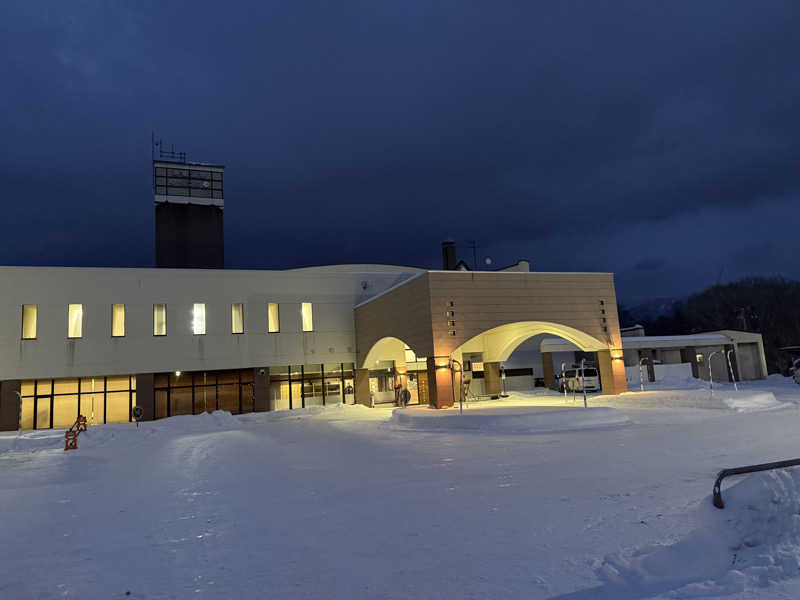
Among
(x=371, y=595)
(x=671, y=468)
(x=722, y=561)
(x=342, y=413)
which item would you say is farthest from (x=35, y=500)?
(x=342, y=413)

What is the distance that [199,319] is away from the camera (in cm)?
3016

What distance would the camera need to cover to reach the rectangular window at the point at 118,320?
28730 mm

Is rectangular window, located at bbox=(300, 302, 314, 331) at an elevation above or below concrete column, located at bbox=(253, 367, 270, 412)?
above

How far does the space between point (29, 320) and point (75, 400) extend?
482 centimetres

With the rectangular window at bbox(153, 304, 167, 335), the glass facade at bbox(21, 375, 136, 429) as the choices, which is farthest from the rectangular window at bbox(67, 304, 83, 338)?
the rectangular window at bbox(153, 304, 167, 335)

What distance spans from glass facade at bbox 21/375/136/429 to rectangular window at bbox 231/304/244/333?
19.8 feet

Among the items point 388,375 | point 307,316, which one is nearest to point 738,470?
point 307,316

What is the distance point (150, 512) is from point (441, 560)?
4819 mm

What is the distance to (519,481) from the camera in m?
8.65

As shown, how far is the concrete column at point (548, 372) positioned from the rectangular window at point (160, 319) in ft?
85.2

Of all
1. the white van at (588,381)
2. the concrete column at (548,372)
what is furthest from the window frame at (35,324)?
the concrete column at (548,372)

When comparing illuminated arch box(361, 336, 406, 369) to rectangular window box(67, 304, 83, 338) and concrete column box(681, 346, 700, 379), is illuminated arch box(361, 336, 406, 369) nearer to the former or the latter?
rectangular window box(67, 304, 83, 338)

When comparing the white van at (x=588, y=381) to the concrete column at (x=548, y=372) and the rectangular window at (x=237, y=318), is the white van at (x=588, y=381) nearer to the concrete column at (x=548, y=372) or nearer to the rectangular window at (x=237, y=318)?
the concrete column at (x=548, y=372)

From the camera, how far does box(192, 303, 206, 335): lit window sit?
98.3 ft
